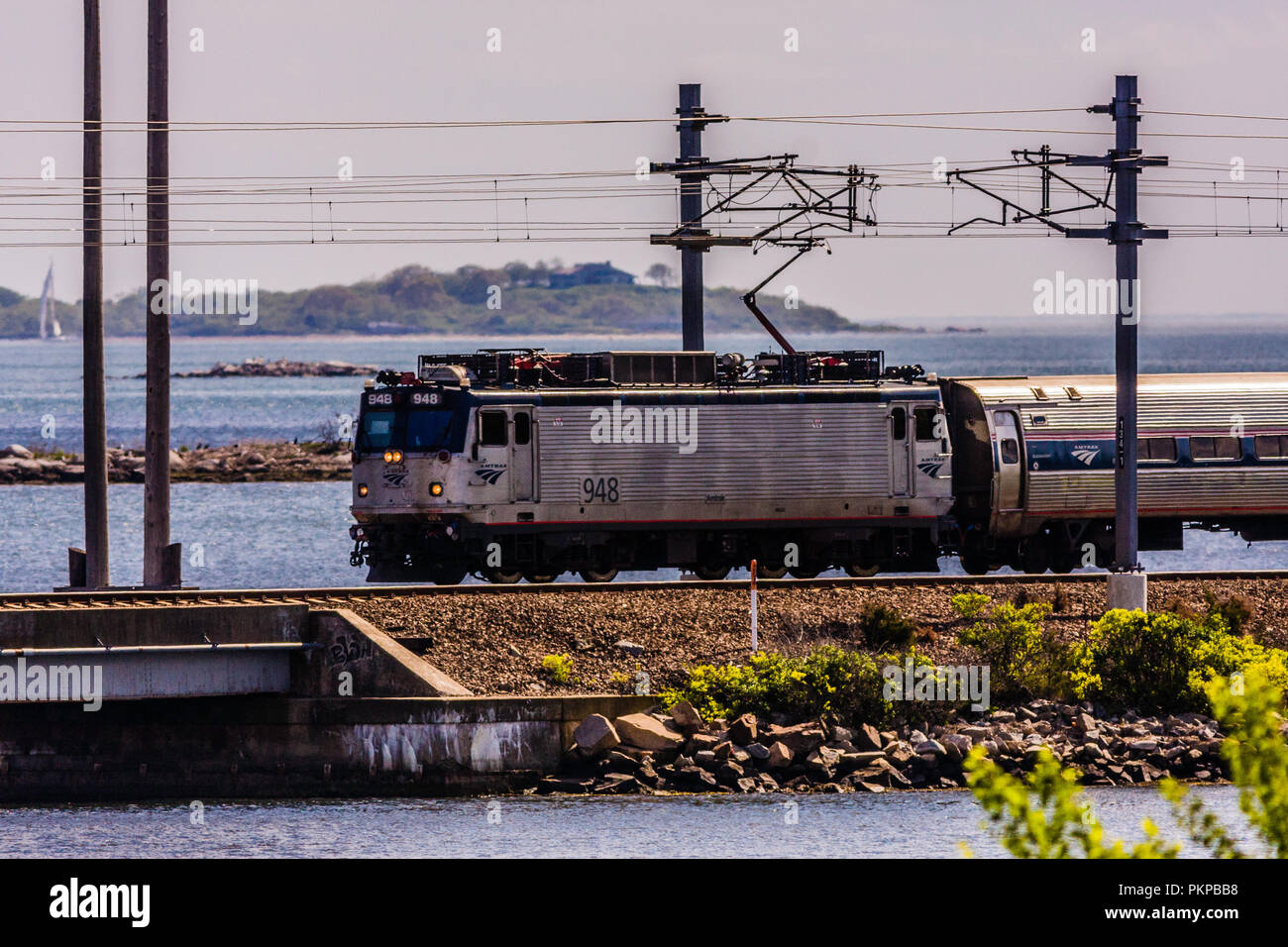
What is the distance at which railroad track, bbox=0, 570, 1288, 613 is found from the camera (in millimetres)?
28219

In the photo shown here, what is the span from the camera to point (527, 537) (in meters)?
33.4

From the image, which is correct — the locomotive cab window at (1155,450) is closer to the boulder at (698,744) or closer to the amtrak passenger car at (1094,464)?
the amtrak passenger car at (1094,464)

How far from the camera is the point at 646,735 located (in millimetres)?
26344

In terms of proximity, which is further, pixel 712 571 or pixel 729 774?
pixel 712 571

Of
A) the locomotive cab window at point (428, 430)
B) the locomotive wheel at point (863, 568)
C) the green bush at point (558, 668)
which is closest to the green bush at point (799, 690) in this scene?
the green bush at point (558, 668)

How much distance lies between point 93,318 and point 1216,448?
2066 centimetres

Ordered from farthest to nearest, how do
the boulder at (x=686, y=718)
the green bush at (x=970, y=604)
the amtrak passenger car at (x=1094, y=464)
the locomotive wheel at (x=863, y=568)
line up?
the amtrak passenger car at (x=1094, y=464)
the locomotive wheel at (x=863, y=568)
the green bush at (x=970, y=604)
the boulder at (x=686, y=718)

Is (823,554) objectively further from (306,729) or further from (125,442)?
(125,442)

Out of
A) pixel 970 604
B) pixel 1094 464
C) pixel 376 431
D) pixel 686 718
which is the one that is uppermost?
pixel 376 431

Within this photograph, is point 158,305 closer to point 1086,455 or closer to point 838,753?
point 838,753

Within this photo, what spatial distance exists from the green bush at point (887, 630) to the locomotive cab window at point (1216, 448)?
960 cm

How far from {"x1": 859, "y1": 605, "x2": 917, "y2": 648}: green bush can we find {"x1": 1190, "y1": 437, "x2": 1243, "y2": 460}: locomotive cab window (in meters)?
9.60

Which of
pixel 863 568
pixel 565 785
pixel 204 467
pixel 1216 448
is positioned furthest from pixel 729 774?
pixel 204 467

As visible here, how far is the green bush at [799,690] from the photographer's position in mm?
27297
